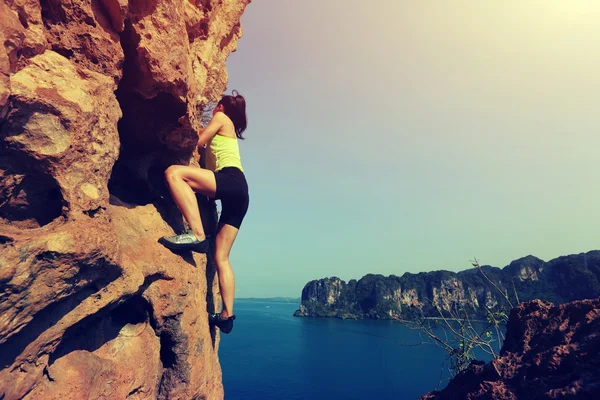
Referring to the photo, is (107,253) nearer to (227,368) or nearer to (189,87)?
(189,87)

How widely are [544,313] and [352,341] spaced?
236ft

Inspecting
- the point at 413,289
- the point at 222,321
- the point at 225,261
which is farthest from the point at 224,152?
the point at 413,289

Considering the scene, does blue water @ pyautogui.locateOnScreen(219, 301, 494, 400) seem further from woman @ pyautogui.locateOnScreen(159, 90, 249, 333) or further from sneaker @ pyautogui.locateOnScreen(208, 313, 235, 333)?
woman @ pyautogui.locateOnScreen(159, 90, 249, 333)

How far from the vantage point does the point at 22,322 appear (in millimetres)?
2807

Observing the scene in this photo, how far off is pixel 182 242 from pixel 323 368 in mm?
49705

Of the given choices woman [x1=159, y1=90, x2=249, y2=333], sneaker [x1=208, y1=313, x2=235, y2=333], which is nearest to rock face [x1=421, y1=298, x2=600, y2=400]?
sneaker [x1=208, y1=313, x2=235, y2=333]

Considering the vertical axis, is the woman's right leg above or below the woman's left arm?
below

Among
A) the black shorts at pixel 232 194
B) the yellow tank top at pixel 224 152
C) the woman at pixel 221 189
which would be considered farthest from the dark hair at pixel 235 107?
the black shorts at pixel 232 194

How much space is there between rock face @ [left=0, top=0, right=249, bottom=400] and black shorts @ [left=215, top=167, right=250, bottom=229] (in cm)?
97

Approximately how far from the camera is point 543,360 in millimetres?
4406

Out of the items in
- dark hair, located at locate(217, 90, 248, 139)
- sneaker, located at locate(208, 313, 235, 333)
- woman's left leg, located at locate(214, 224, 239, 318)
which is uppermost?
dark hair, located at locate(217, 90, 248, 139)

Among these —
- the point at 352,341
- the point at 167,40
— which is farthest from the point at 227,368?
the point at 167,40

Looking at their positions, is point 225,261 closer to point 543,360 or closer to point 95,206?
point 95,206

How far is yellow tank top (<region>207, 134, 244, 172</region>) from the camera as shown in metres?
5.61
